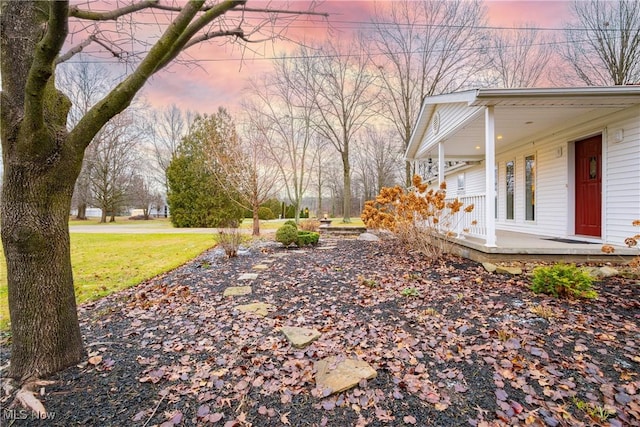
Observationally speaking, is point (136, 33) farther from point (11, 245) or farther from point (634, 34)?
point (634, 34)

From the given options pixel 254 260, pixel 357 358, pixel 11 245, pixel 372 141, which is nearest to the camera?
pixel 11 245

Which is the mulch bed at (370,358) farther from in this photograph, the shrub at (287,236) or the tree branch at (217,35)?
the shrub at (287,236)

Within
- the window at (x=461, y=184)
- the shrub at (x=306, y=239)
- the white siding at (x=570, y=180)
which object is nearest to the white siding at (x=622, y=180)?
the white siding at (x=570, y=180)

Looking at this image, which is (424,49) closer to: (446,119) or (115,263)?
(446,119)

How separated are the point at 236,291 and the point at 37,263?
8.06ft

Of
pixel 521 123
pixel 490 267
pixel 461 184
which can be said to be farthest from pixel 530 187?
pixel 461 184

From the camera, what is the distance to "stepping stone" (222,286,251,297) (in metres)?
4.25

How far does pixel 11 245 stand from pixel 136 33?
2318mm

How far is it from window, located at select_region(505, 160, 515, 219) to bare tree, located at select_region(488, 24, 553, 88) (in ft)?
35.2

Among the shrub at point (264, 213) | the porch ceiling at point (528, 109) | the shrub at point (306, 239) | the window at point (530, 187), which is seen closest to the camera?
the porch ceiling at point (528, 109)

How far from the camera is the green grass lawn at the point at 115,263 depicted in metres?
4.73

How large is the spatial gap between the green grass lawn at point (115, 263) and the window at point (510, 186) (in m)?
9.47

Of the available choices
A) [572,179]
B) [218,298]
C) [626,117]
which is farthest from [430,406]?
[572,179]

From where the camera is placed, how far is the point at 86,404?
1.98 meters
